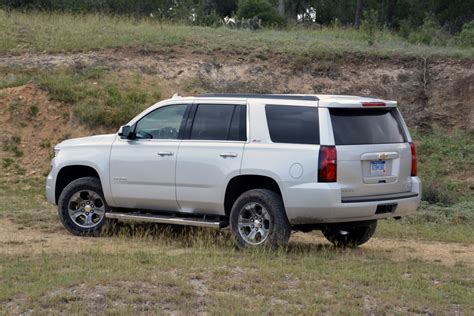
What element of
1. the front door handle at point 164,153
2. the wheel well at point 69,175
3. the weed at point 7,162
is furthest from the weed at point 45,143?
the front door handle at point 164,153

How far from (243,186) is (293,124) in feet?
3.14

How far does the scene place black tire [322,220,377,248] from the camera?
10914mm

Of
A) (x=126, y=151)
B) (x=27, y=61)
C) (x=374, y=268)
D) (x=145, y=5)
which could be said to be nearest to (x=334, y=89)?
(x=27, y=61)

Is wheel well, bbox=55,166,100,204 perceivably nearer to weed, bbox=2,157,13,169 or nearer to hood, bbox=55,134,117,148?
hood, bbox=55,134,117,148

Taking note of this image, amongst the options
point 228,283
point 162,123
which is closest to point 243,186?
point 162,123

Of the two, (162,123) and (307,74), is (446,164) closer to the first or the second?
(307,74)

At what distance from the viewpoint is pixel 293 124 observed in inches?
390

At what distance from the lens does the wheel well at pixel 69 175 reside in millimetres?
11680

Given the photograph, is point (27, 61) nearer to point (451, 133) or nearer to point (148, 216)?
point (451, 133)

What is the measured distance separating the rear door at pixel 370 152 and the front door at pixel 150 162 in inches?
81.8

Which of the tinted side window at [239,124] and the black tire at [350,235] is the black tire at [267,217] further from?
the black tire at [350,235]

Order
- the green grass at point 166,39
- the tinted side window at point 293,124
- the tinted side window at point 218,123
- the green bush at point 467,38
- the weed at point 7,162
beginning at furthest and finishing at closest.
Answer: the green bush at point 467,38 → the green grass at point 166,39 → the weed at point 7,162 → the tinted side window at point 218,123 → the tinted side window at point 293,124

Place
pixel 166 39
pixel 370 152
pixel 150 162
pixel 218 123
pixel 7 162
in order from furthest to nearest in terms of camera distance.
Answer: pixel 166 39
pixel 7 162
pixel 150 162
pixel 218 123
pixel 370 152

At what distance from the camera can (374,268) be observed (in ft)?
29.6
